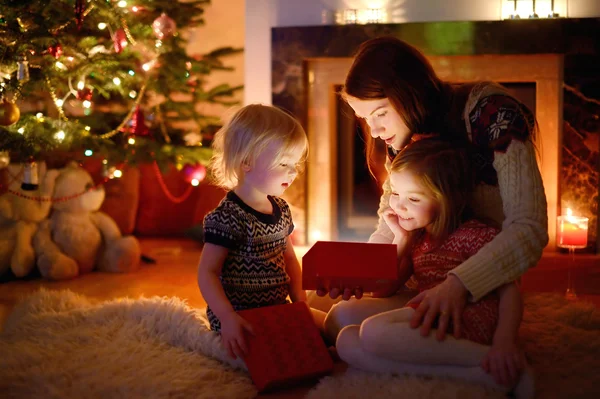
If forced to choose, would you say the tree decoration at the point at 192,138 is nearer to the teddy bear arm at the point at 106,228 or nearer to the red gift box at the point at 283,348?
the teddy bear arm at the point at 106,228

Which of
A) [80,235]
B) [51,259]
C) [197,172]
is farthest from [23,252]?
[197,172]

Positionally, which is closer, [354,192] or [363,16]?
[363,16]

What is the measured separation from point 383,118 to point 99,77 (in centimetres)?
143

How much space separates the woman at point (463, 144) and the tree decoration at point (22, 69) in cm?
129

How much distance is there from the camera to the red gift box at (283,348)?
1.29 m

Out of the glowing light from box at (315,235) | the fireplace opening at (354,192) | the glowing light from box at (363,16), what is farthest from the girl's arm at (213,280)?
the glowing light from box at (363,16)

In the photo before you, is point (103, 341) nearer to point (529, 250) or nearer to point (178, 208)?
point (529, 250)

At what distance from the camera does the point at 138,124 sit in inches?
111

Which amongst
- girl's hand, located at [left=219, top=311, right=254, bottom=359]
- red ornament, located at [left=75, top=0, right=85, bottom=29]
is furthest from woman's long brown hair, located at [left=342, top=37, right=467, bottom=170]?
red ornament, located at [left=75, top=0, right=85, bottom=29]

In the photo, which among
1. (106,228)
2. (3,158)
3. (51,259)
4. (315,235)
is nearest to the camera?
(3,158)

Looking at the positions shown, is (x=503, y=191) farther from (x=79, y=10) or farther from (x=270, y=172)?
(x=79, y=10)

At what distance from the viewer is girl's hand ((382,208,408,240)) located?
1.46 m

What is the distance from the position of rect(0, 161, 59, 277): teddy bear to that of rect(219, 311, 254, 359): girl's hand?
4.51ft

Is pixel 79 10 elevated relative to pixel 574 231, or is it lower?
elevated
